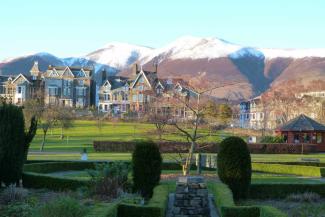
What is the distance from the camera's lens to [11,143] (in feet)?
71.3

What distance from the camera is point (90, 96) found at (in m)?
118

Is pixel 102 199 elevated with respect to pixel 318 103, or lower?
lower

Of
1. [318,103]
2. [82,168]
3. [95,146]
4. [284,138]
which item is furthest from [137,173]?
[318,103]

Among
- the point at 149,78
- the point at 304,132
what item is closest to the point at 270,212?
the point at 304,132

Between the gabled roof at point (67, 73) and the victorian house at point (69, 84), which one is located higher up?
the gabled roof at point (67, 73)

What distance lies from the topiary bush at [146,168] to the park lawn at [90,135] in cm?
3226

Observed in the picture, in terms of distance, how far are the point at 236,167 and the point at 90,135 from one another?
5354 centimetres

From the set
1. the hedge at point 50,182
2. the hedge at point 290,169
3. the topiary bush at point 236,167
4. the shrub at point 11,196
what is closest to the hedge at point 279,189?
the topiary bush at point 236,167

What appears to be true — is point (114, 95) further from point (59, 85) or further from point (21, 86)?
point (21, 86)

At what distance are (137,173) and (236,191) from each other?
353 centimetres

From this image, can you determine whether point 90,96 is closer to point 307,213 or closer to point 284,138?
point 284,138

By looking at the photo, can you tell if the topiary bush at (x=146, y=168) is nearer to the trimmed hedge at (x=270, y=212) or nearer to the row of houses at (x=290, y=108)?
the trimmed hedge at (x=270, y=212)

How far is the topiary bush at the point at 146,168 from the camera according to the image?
1944 cm

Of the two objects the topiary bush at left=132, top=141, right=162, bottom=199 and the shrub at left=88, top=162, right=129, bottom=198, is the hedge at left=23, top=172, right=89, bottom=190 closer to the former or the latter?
the shrub at left=88, top=162, right=129, bottom=198
